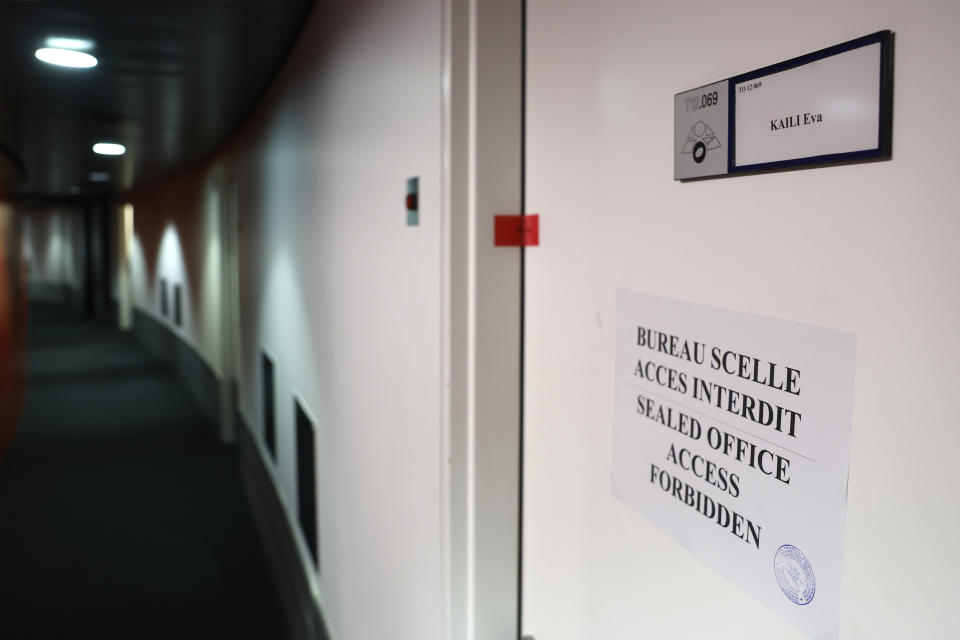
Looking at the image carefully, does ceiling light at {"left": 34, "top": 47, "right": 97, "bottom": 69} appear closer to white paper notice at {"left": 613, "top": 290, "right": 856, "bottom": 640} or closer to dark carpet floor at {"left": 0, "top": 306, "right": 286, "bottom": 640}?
dark carpet floor at {"left": 0, "top": 306, "right": 286, "bottom": 640}

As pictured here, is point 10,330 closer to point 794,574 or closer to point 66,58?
point 66,58

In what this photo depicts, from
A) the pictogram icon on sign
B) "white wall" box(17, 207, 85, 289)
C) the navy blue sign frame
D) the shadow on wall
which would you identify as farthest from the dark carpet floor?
"white wall" box(17, 207, 85, 289)

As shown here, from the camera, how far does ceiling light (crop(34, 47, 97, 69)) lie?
3.07 meters

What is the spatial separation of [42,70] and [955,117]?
3871 millimetres

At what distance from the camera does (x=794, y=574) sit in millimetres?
722

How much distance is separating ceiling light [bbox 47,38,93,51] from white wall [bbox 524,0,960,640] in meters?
2.45

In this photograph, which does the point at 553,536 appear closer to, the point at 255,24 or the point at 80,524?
the point at 255,24

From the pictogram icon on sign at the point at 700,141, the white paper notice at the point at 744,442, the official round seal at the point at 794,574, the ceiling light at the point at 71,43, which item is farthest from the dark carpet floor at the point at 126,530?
the pictogram icon on sign at the point at 700,141

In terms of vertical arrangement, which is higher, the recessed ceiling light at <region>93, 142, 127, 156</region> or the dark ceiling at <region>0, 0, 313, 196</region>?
the recessed ceiling light at <region>93, 142, 127, 156</region>

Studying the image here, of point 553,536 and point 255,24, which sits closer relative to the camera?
point 553,536

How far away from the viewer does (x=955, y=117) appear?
55 cm

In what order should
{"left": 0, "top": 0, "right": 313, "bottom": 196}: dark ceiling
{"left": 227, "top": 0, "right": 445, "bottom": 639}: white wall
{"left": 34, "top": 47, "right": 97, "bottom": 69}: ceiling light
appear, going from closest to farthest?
{"left": 227, "top": 0, "right": 445, "bottom": 639}: white wall → {"left": 0, "top": 0, "right": 313, "bottom": 196}: dark ceiling → {"left": 34, "top": 47, "right": 97, "bottom": 69}: ceiling light

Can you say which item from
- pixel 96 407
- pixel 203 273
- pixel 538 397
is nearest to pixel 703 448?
pixel 538 397

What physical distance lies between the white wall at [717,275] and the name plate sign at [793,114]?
0.01m
